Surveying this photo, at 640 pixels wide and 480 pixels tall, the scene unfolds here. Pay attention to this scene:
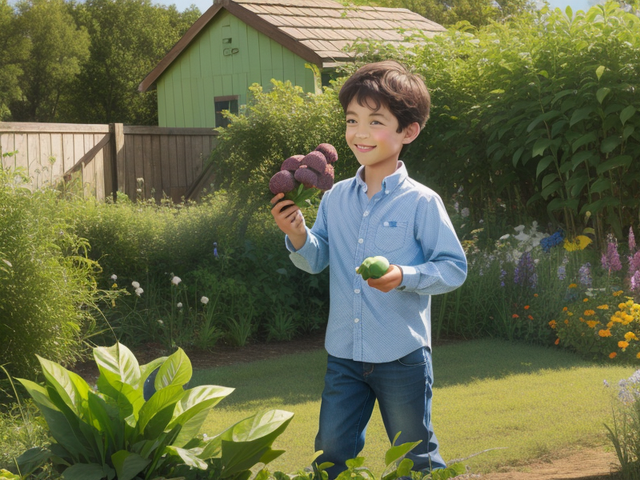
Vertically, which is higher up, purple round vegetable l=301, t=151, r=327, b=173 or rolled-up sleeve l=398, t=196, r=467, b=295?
purple round vegetable l=301, t=151, r=327, b=173

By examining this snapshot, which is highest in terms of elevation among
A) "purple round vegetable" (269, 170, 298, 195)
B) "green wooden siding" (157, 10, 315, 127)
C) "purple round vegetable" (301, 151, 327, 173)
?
"green wooden siding" (157, 10, 315, 127)

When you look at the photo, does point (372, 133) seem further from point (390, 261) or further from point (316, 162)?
point (390, 261)

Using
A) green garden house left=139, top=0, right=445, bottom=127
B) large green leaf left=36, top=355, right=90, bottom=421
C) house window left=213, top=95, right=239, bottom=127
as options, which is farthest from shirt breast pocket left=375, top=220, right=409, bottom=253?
house window left=213, top=95, right=239, bottom=127

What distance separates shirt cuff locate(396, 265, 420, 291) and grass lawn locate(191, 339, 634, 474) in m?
1.40

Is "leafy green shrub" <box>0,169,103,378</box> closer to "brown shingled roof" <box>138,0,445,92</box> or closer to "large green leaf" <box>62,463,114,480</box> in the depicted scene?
"large green leaf" <box>62,463,114,480</box>

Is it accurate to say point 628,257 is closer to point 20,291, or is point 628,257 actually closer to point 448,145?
point 448,145

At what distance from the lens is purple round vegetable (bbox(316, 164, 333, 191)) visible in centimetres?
255

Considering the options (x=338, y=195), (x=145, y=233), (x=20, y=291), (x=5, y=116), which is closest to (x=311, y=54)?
(x=145, y=233)

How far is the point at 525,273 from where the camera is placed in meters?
6.57

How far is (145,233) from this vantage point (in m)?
6.86

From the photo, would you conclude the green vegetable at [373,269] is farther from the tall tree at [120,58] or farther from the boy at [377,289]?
the tall tree at [120,58]

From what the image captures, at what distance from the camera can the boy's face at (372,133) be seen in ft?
8.29

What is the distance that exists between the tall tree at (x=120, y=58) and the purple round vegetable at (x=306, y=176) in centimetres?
2923

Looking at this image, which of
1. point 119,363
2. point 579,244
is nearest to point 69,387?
point 119,363
